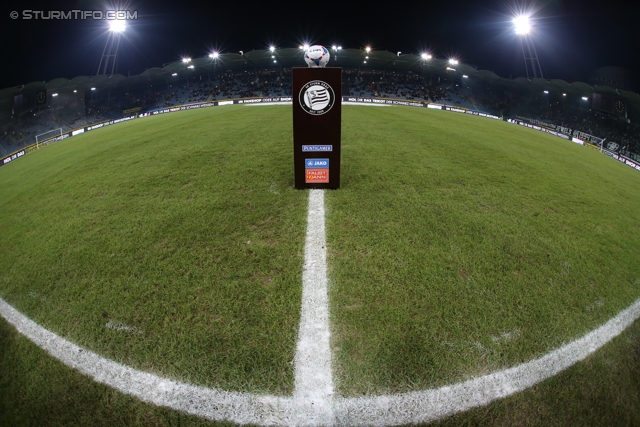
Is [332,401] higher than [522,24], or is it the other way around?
[522,24]

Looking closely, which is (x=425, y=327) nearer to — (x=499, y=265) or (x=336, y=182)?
(x=499, y=265)

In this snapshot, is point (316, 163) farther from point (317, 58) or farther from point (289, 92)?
point (289, 92)

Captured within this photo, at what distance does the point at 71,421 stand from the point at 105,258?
204cm

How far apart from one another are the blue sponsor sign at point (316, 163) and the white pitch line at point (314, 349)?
1755 millimetres

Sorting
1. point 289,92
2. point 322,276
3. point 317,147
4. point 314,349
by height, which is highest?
point 289,92

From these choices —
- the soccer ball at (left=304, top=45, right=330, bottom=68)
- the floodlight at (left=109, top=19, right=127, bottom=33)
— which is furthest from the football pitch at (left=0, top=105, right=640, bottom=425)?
the floodlight at (left=109, top=19, right=127, bottom=33)

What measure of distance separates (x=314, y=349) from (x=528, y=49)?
56122 millimetres

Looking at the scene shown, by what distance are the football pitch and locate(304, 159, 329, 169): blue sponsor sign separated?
0.53 meters

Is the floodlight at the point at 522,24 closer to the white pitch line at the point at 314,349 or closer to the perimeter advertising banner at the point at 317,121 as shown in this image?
the perimeter advertising banner at the point at 317,121

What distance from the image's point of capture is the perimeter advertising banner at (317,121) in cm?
443

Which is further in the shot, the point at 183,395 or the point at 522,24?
the point at 522,24

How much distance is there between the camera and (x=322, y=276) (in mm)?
3232

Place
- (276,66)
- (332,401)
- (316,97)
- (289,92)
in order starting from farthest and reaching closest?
(276,66) < (289,92) < (316,97) < (332,401)

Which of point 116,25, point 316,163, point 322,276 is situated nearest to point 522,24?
point 316,163
